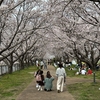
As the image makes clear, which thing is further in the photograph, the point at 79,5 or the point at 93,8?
the point at 93,8

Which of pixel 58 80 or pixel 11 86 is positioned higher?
pixel 58 80

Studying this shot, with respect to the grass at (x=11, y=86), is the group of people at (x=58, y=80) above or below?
above

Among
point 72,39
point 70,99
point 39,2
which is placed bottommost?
point 70,99

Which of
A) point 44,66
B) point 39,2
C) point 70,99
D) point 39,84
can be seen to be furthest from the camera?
point 44,66

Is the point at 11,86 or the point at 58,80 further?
the point at 11,86

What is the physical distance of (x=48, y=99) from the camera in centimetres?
1024

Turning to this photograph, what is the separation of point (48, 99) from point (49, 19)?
734 centimetres

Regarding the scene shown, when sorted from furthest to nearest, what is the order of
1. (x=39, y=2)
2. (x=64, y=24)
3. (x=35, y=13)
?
(x=64, y=24), (x=35, y=13), (x=39, y=2)

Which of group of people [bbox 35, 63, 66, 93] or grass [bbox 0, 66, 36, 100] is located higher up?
group of people [bbox 35, 63, 66, 93]

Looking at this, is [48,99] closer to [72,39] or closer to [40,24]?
[40,24]

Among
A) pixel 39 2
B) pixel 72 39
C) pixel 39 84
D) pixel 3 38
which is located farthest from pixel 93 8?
pixel 3 38

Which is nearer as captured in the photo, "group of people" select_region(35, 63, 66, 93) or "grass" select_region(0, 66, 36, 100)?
"grass" select_region(0, 66, 36, 100)

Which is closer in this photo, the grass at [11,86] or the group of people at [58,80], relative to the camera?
the grass at [11,86]

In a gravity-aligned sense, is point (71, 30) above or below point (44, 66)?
above
